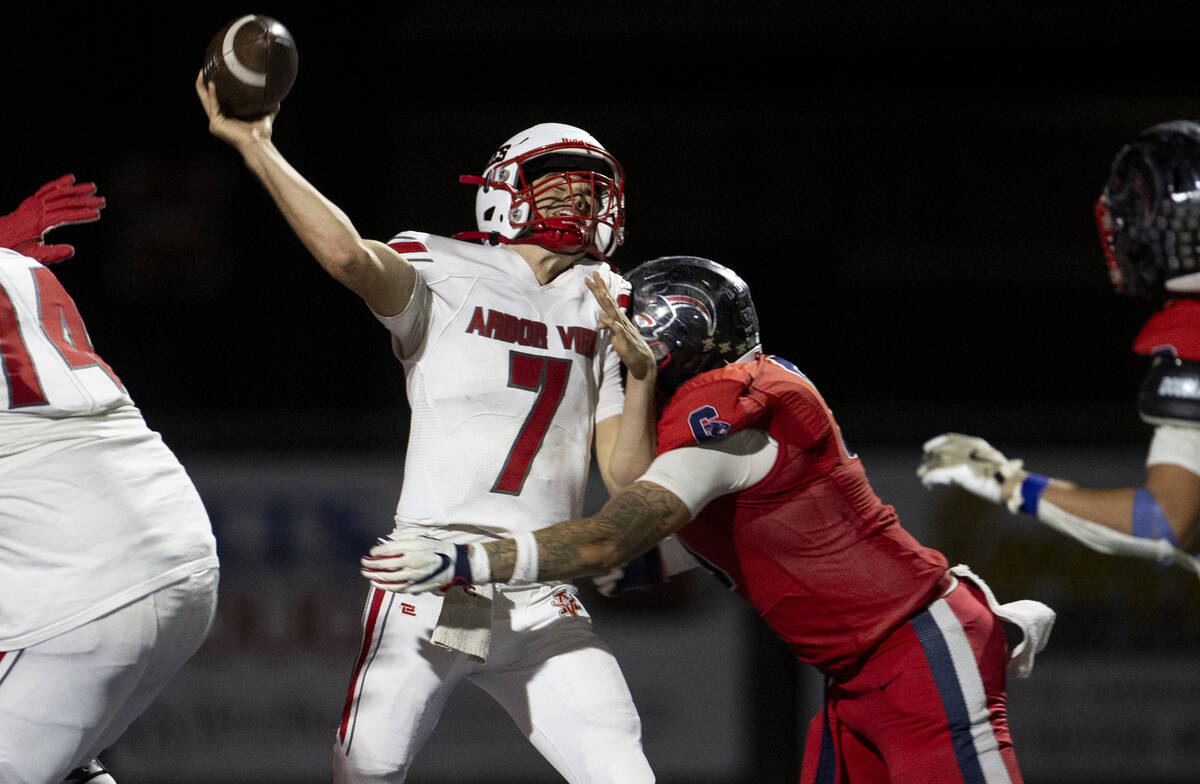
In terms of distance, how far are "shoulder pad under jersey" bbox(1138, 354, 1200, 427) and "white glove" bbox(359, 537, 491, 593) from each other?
1401mm

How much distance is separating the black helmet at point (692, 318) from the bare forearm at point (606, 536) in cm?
39

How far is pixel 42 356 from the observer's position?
8.59 feet

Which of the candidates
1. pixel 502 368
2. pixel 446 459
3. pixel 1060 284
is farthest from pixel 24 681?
pixel 1060 284

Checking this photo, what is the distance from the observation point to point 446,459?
3070 mm

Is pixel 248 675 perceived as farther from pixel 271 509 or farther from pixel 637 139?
pixel 637 139

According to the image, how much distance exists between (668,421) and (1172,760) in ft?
12.9

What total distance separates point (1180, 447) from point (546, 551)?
128cm

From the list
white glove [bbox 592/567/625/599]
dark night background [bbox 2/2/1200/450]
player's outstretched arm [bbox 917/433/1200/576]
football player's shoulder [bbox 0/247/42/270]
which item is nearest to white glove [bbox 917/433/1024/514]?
player's outstretched arm [bbox 917/433/1200/576]

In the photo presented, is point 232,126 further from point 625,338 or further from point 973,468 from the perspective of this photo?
point 973,468

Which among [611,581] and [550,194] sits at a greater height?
[550,194]

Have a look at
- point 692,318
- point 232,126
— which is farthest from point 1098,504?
point 232,126

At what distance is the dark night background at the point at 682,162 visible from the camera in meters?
6.99

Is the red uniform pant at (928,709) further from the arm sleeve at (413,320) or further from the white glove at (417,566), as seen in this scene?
the arm sleeve at (413,320)

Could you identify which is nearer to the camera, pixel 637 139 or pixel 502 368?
pixel 502 368
